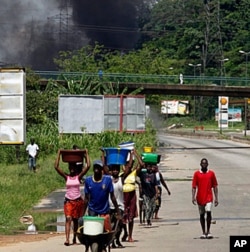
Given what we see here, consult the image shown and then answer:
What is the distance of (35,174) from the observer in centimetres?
3112

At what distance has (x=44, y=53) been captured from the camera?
90.2 m

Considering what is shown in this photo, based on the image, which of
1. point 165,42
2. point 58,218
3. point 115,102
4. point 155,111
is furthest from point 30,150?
point 165,42

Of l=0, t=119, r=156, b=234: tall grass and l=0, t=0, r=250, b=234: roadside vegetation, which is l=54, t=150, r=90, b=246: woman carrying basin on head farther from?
l=0, t=0, r=250, b=234: roadside vegetation

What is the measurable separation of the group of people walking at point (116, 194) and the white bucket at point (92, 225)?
970mm

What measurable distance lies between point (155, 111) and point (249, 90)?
1256 centimetres

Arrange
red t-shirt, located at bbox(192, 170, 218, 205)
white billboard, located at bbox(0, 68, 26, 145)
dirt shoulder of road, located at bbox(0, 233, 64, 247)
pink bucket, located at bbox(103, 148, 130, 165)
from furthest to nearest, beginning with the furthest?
white billboard, located at bbox(0, 68, 26, 145) < dirt shoulder of road, located at bbox(0, 233, 64, 247) < red t-shirt, located at bbox(192, 170, 218, 205) < pink bucket, located at bbox(103, 148, 130, 165)

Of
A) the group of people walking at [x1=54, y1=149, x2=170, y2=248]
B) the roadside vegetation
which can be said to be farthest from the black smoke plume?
the group of people walking at [x1=54, y1=149, x2=170, y2=248]

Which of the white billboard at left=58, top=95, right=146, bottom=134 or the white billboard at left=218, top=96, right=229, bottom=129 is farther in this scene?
the white billboard at left=218, top=96, right=229, bottom=129

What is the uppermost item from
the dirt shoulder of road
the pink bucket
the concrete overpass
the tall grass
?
the concrete overpass

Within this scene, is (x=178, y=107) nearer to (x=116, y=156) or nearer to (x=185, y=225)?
(x=185, y=225)

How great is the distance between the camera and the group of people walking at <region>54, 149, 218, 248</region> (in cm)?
1267

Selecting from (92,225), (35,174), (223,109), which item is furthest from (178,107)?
(92,225)

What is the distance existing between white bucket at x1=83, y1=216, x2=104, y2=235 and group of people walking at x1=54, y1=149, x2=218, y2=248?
0.97m

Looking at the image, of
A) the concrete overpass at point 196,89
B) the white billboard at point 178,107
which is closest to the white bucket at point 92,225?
the concrete overpass at point 196,89
